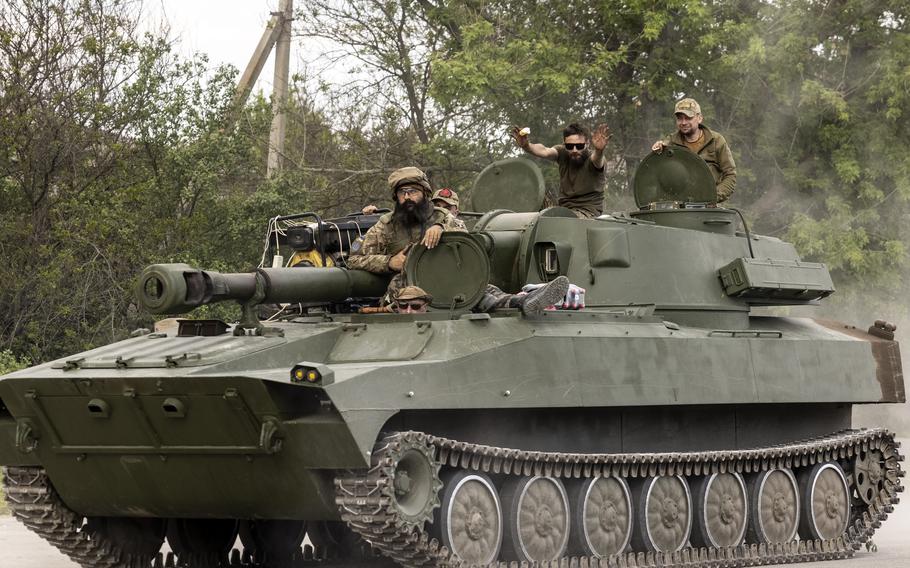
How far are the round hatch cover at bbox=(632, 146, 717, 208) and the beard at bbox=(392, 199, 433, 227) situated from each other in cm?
Answer: 257

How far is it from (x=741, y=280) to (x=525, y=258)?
212 centimetres

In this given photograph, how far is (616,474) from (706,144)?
12.9ft

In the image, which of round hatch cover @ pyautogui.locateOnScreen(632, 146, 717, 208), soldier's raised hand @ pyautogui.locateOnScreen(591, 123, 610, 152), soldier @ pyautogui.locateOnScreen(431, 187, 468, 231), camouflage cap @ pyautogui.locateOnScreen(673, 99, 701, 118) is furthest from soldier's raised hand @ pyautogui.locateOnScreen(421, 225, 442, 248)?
camouflage cap @ pyautogui.locateOnScreen(673, 99, 701, 118)

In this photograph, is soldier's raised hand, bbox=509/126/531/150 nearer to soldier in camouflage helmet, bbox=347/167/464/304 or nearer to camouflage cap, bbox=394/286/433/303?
soldier in camouflage helmet, bbox=347/167/464/304

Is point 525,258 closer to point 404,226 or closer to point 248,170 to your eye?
point 404,226

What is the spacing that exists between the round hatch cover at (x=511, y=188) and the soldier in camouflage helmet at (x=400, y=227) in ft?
5.82

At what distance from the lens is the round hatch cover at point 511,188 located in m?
14.5

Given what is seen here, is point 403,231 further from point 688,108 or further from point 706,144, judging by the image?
point 706,144

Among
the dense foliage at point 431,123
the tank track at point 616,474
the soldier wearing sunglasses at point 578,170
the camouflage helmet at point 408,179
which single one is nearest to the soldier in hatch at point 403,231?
the camouflage helmet at point 408,179

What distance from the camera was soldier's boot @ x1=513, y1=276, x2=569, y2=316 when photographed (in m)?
11.5

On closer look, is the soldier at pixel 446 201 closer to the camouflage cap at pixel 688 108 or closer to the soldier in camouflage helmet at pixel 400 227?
the soldier in camouflage helmet at pixel 400 227

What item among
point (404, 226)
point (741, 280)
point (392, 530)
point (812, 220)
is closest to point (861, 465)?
point (741, 280)

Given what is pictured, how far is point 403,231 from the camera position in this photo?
12.8 metres

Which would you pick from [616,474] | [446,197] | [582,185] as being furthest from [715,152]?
[616,474]
